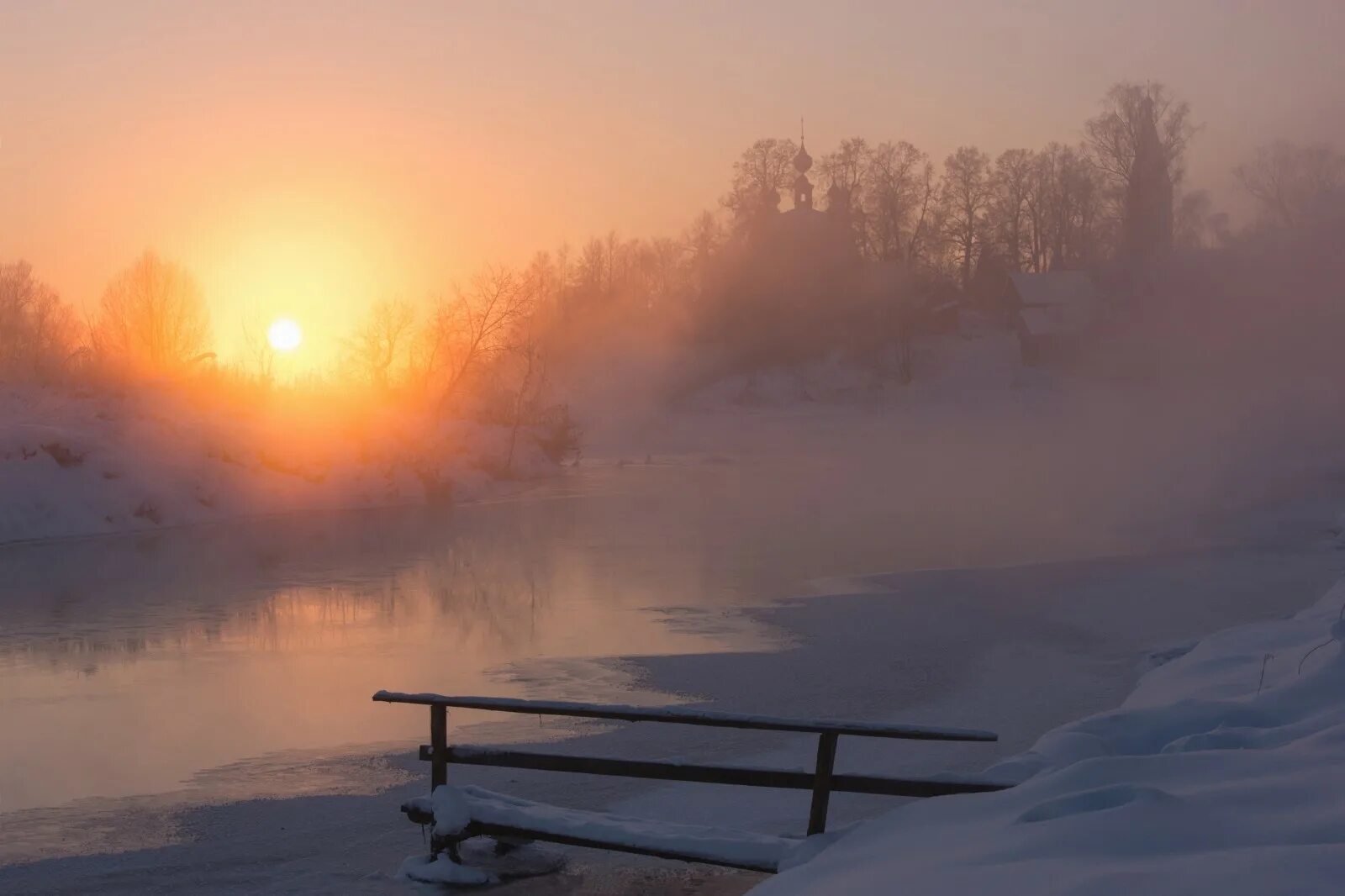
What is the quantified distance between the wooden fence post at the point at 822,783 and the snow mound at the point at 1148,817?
284 mm

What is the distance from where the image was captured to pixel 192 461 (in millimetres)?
36000

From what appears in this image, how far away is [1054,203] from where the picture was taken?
304 ft

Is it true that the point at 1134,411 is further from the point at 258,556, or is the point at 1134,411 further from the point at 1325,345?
the point at 258,556

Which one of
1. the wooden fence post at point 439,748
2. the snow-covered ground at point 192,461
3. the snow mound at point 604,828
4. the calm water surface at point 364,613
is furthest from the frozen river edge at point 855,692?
the snow-covered ground at point 192,461

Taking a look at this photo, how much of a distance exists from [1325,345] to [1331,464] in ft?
97.0

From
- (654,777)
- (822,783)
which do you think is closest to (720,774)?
(654,777)

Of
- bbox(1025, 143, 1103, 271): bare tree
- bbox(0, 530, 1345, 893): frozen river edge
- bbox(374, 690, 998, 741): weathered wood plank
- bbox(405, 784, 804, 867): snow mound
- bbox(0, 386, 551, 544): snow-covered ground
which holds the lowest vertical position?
bbox(0, 530, 1345, 893): frozen river edge

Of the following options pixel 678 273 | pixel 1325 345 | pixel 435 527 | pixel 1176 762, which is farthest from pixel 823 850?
pixel 678 273

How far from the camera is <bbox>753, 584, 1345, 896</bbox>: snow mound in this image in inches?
195

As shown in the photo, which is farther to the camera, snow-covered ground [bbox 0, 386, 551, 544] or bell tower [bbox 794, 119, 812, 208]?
bell tower [bbox 794, 119, 812, 208]

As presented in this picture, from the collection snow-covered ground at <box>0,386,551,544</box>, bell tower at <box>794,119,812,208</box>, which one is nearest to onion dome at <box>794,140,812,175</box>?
bell tower at <box>794,119,812,208</box>

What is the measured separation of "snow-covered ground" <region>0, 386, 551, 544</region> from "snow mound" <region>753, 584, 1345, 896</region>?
26903mm

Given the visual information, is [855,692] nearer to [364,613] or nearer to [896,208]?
[364,613]

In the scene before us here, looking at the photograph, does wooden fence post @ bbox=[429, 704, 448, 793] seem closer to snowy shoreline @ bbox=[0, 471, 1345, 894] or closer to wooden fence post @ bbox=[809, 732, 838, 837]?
snowy shoreline @ bbox=[0, 471, 1345, 894]
